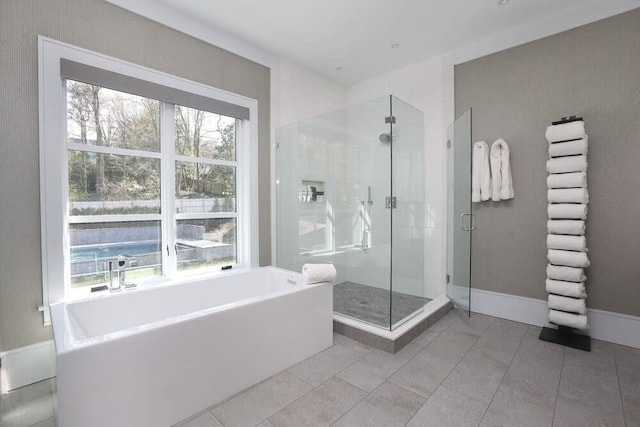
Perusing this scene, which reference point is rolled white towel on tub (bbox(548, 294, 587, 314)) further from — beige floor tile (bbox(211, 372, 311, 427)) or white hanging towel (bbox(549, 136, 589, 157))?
beige floor tile (bbox(211, 372, 311, 427))

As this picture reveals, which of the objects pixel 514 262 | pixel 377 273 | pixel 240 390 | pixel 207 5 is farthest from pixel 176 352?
pixel 514 262

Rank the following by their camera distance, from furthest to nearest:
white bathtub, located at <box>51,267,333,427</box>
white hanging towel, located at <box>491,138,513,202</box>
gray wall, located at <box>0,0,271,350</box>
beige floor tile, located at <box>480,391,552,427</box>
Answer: white hanging towel, located at <box>491,138,513,202</box>
gray wall, located at <box>0,0,271,350</box>
beige floor tile, located at <box>480,391,552,427</box>
white bathtub, located at <box>51,267,333,427</box>

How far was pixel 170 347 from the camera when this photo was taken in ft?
5.16

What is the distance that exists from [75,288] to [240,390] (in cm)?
148

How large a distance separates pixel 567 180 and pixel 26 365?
13.9 feet

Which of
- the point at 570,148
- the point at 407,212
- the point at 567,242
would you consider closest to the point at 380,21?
the point at 407,212

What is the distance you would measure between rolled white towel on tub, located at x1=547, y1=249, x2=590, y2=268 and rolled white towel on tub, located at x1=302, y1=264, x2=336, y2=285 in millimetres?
1893

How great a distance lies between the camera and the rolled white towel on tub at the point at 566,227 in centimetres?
241

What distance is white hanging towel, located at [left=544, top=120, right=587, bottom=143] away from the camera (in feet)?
7.88

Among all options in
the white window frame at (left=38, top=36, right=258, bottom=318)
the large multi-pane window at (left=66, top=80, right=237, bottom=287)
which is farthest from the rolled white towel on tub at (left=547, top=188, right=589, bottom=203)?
the white window frame at (left=38, top=36, right=258, bottom=318)

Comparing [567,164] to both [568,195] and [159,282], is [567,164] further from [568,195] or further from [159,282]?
[159,282]

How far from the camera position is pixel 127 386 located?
4.70ft

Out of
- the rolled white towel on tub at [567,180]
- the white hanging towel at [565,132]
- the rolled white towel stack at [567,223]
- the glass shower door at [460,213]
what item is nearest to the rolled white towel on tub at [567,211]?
the rolled white towel stack at [567,223]

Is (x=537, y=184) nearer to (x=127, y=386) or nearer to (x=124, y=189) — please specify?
(x=127, y=386)
